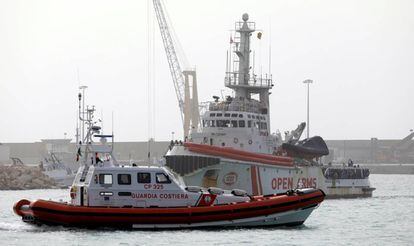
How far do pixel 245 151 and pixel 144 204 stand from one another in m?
25.1

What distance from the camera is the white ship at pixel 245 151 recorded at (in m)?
69.4

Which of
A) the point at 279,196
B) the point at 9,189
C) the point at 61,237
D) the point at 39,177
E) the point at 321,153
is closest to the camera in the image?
the point at 61,237

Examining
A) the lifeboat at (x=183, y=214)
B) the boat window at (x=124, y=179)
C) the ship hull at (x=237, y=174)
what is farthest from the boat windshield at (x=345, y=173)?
the boat window at (x=124, y=179)

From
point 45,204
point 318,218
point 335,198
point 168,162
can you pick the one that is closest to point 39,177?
point 335,198

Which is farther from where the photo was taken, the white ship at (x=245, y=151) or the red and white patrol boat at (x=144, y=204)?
the white ship at (x=245, y=151)

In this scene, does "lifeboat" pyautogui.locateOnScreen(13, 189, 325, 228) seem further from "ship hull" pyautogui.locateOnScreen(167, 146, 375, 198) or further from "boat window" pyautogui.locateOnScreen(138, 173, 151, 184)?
"ship hull" pyautogui.locateOnScreen(167, 146, 375, 198)

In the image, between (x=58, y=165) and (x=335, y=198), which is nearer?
(x=335, y=198)

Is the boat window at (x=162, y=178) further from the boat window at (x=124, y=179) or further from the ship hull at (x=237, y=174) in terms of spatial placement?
the ship hull at (x=237, y=174)

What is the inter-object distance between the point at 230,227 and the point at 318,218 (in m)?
13.1

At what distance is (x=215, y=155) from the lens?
226ft

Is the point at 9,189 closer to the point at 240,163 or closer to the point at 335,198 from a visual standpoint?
the point at 335,198

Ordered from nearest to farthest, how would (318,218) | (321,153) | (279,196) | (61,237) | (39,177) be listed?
(61,237)
(279,196)
(318,218)
(321,153)
(39,177)

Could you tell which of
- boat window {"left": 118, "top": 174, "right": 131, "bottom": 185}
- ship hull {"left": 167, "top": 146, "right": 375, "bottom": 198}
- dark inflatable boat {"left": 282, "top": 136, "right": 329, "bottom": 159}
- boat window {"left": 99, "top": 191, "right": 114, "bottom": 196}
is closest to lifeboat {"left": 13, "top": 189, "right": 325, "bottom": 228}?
boat window {"left": 99, "top": 191, "right": 114, "bottom": 196}

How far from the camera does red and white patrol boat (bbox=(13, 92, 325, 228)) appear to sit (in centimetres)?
4612
